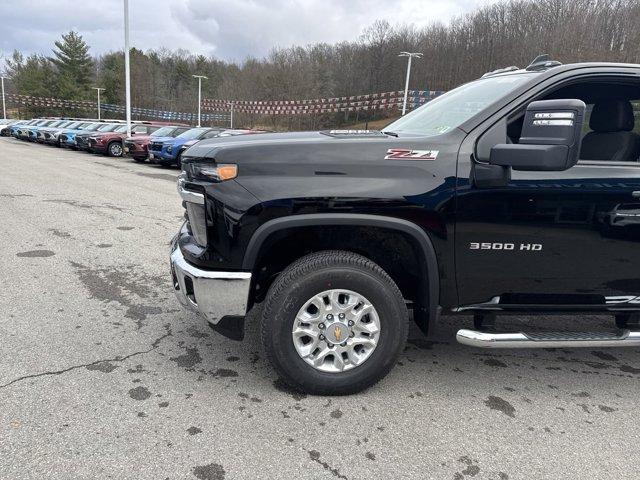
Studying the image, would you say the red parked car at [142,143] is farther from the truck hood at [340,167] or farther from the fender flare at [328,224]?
the fender flare at [328,224]

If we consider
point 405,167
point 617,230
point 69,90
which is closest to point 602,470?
point 617,230

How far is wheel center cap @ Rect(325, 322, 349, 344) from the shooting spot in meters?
2.79

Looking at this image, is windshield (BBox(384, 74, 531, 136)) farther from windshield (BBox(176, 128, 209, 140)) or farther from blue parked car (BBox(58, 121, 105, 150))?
blue parked car (BBox(58, 121, 105, 150))

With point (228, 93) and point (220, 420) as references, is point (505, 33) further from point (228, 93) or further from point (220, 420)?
point (220, 420)

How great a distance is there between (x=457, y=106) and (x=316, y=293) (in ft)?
5.35

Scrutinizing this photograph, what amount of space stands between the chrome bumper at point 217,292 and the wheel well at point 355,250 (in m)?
0.15

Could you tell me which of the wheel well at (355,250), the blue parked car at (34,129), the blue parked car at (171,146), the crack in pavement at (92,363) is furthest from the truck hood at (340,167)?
the blue parked car at (34,129)

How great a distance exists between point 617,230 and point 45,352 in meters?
3.71

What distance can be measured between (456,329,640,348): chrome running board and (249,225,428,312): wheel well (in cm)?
35

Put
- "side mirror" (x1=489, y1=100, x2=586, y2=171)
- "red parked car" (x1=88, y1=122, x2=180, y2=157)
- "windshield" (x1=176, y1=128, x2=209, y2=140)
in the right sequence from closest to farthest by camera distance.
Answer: "side mirror" (x1=489, y1=100, x2=586, y2=171)
"windshield" (x1=176, y1=128, x2=209, y2=140)
"red parked car" (x1=88, y1=122, x2=180, y2=157)

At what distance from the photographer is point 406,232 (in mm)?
2715

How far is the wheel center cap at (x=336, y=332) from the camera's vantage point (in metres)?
2.79

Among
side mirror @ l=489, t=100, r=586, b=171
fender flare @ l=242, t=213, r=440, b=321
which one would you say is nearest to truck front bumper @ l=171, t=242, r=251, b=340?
fender flare @ l=242, t=213, r=440, b=321

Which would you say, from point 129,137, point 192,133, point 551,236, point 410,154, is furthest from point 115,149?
point 551,236
